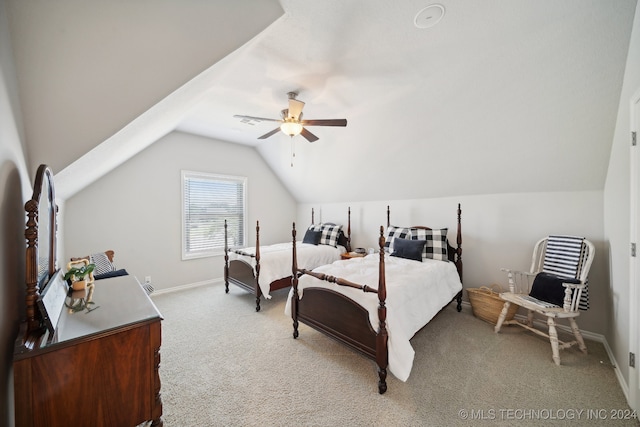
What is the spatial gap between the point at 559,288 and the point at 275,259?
325 cm

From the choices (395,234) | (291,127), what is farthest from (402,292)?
(291,127)

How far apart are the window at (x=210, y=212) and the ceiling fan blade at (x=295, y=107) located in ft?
8.88

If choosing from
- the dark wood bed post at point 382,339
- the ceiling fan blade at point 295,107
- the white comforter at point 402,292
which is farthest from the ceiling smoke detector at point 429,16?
the white comforter at point 402,292

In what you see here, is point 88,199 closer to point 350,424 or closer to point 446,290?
point 350,424

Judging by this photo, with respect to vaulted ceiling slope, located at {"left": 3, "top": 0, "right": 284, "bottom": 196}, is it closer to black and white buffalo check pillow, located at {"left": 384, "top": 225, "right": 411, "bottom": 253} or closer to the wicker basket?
black and white buffalo check pillow, located at {"left": 384, "top": 225, "right": 411, "bottom": 253}

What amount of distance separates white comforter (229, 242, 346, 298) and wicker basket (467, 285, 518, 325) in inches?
87.0

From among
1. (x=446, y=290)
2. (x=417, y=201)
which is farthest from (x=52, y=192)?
(x=417, y=201)

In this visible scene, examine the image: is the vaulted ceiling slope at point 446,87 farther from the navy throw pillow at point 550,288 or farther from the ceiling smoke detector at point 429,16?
the navy throw pillow at point 550,288

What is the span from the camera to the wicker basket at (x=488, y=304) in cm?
282

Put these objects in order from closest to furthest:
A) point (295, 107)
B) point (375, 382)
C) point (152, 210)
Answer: point (375, 382)
point (295, 107)
point (152, 210)

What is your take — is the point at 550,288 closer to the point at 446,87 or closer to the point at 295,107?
the point at 446,87

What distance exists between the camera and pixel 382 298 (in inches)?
73.7

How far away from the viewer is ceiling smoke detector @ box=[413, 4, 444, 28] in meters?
1.62

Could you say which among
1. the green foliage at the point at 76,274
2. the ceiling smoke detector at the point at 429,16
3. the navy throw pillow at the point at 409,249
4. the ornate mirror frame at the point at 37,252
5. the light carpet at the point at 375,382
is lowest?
the light carpet at the point at 375,382
